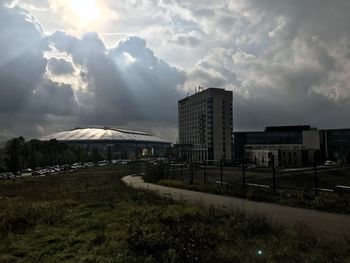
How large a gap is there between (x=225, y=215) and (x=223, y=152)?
475ft

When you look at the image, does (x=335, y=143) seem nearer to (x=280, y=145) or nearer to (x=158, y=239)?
(x=280, y=145)

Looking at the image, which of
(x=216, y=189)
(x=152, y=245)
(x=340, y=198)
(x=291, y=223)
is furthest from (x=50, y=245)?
(x=216, y=189)

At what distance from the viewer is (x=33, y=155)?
368 ft

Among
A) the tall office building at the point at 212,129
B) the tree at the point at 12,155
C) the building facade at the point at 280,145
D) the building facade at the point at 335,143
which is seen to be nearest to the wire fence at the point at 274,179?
the tree at the point at 12,155

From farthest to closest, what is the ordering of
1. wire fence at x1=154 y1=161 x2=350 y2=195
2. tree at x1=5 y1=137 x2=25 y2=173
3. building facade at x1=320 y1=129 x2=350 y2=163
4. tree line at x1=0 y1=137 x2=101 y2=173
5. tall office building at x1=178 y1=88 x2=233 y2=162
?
tall office building at x1=178 y1=88 x2=233 y2=162 < building facade at x1=320 y1=129 x2=350 y2=163 < tree line at x1=0 y1=137 x2=101 y2=173 < tree at x1=5 y1=137 x2=25 y2=173 < wire fence at x1=154 y1=161 x2=350 y2=195

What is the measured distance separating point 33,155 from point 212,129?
78.7 metres

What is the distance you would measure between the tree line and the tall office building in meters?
50.6

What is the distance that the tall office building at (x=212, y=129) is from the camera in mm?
159000

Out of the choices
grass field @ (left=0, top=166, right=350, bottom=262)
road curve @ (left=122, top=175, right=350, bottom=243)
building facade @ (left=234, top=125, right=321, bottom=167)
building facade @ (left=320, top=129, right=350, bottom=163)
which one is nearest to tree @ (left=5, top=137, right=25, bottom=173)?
building facade @ (left=234, top=125, right=321, bottom=167)

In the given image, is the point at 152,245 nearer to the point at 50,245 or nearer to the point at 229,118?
the point at 50,245

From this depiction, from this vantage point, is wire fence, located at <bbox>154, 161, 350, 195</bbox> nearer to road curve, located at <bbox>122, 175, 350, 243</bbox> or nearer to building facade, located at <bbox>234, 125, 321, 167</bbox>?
road curve, located at <bbox>122, 175, 350, 243</bbox>

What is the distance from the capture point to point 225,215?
1638cm

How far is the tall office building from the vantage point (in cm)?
15900

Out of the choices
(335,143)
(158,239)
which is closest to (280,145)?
(335,143)
